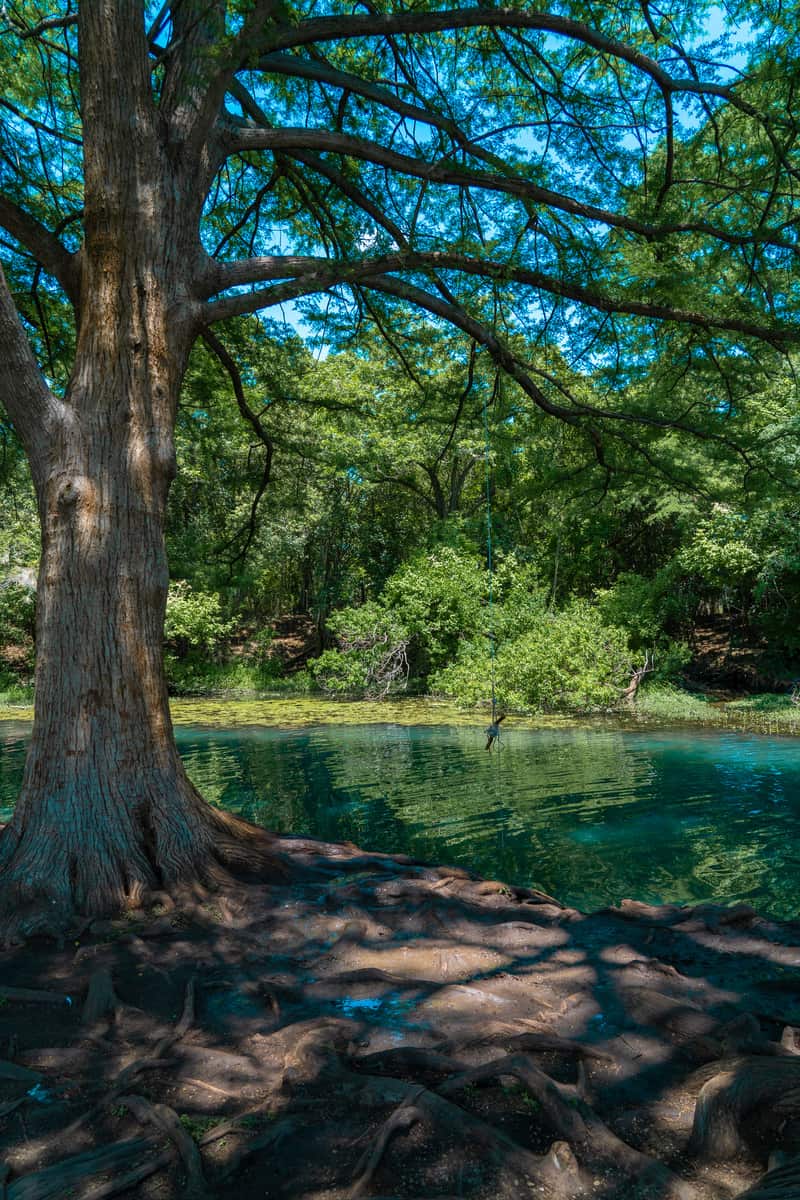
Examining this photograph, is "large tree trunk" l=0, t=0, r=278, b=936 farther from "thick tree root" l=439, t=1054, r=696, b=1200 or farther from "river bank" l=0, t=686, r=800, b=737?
"river bank" l=0, t=686, r=800, b=737

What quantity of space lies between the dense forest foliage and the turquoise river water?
3811 millimetres

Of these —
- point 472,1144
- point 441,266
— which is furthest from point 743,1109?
point 441,266

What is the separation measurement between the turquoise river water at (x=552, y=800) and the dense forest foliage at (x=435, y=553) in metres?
3.81

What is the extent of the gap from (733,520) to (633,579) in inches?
215

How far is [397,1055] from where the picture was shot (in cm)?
299

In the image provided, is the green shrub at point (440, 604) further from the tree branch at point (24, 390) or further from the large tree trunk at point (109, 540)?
the tree branch at point (24, 390)

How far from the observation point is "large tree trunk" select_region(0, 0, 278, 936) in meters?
4.73

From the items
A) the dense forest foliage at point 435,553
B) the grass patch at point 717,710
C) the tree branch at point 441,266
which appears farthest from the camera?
the grass patch at point 717,710

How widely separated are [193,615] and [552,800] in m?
17.3

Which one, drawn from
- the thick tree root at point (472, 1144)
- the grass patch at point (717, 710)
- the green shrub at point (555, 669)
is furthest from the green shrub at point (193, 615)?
the thick tree root at point (472, 1144)

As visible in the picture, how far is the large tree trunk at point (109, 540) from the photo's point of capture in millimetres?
Answer: 4727

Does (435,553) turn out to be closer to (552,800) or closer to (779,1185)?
(552,800)

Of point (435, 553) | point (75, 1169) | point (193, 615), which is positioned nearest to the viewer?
point (75, 1169)

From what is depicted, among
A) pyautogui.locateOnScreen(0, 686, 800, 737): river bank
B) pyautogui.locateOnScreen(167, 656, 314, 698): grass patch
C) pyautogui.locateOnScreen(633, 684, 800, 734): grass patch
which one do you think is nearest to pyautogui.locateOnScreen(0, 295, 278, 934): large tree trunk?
pyautogui.locateOnScreen(0, 686, 800, 737): river bank
